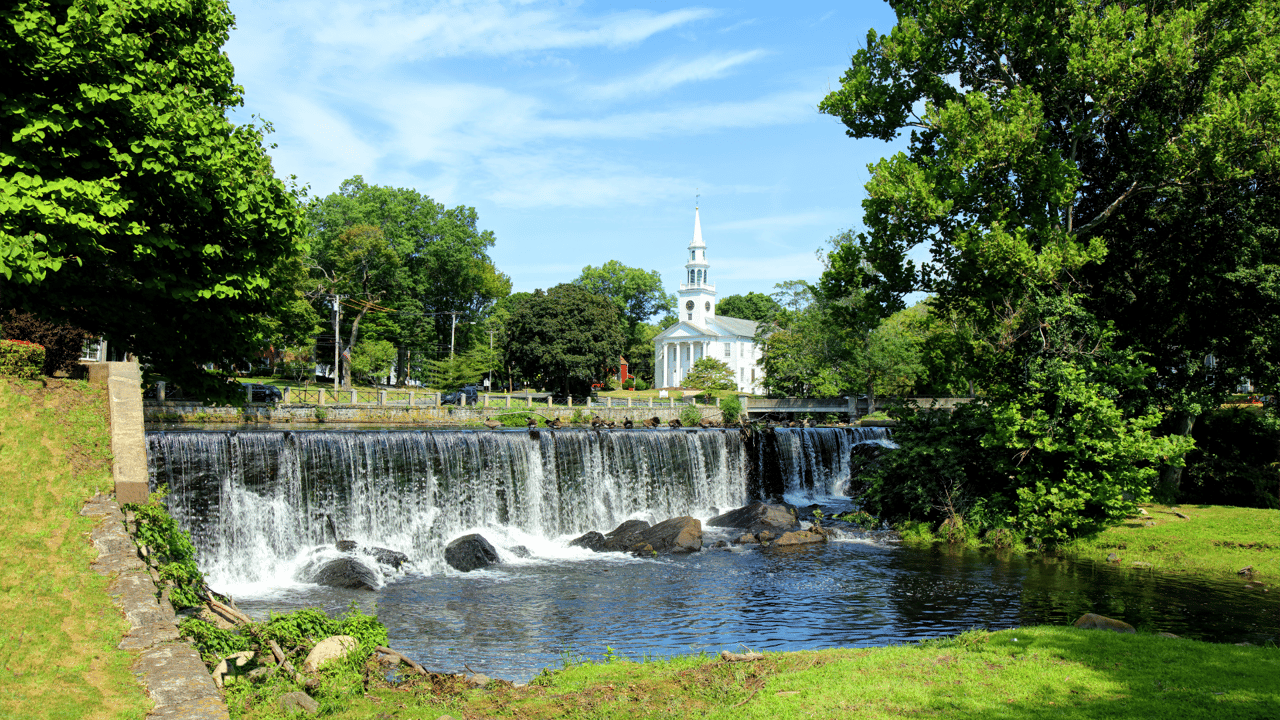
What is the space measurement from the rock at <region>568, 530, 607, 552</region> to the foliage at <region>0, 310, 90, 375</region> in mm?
18413

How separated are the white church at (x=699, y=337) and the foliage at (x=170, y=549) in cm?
8079

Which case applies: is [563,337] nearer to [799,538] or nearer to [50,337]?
[50,337]

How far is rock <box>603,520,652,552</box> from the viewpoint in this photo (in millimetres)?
20453

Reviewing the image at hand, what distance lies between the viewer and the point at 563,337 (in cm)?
6178

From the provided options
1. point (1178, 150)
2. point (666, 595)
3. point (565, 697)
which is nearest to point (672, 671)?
point (565, 697)

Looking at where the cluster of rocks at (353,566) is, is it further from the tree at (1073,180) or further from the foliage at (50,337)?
the foliage at (50,337)

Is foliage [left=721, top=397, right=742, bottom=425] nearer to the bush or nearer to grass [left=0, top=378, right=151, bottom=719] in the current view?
the bush

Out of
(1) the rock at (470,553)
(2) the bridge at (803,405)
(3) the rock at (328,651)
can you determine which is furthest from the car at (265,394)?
(3) the rock at (328,651)

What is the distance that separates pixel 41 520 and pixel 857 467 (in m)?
26.3

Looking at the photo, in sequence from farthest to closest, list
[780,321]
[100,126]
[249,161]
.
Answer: [780,321] → [249,161] → [100,126]

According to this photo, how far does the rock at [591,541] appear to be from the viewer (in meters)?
20.6

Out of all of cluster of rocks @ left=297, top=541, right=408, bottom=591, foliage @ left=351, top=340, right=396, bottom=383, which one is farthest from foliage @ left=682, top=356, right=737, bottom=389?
cluster of rocks @ left=297, top=541, right=408, bottom=591

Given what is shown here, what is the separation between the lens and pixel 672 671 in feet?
29.8

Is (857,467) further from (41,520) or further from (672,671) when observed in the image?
(41,520)
